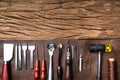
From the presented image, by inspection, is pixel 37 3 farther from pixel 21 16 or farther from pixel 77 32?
pixel 77 32

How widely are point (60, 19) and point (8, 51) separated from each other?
42 centimetres

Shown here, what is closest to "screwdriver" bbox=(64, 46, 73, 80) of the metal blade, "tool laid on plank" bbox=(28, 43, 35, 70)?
"tool laid on plank" bbox=(28, 43, 35, 70)

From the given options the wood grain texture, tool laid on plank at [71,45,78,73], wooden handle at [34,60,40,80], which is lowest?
wooden handle at [34,60,40,80]

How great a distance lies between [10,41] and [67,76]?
46 centimetres

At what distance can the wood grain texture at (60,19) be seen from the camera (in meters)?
1.83

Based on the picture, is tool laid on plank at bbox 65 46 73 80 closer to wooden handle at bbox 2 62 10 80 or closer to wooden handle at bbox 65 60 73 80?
Result: wooden handle at bbox 65 60 73 80

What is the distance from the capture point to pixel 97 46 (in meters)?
1.78


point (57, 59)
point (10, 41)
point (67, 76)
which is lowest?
point (67, 76)

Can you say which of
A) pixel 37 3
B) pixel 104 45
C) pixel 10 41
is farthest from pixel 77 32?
pixel 10 41

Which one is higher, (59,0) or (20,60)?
(59,0)

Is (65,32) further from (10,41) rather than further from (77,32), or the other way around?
(10,41)

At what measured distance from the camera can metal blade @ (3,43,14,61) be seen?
5.99ft

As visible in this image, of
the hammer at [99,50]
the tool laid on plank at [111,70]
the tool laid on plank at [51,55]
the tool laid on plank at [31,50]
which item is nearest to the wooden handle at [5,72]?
the tool laid on plank at [31,50]

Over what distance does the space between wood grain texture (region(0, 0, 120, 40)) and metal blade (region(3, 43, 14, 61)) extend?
5cm
